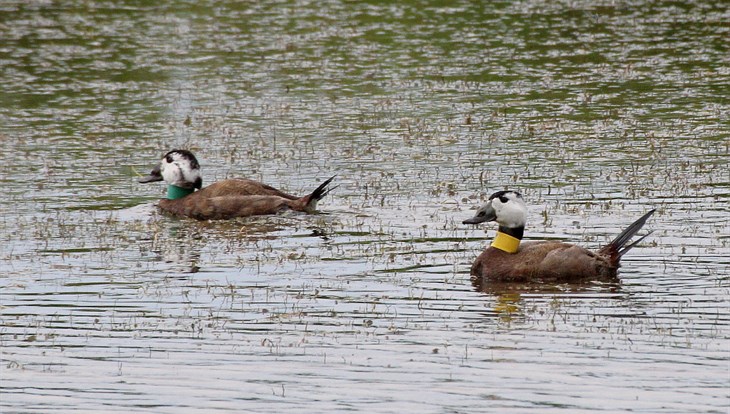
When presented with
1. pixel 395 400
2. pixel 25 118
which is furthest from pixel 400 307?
pixel 25 118

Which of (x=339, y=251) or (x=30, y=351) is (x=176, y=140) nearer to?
(x=339, y=251)

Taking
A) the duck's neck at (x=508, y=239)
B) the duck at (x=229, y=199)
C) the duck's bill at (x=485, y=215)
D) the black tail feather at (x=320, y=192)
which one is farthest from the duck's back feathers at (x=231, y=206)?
the duck's neck at (x=508, y=239)

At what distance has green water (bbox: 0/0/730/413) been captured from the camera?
34.2 feet

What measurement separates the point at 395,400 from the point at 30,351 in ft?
10.8

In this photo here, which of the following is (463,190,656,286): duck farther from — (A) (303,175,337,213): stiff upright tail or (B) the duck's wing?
(B) the duck's wing

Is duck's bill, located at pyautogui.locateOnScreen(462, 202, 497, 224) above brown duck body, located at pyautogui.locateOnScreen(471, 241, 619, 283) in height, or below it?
above

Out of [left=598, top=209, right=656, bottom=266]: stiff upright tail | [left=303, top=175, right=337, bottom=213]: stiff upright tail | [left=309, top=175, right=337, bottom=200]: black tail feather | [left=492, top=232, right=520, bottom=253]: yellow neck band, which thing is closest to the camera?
[left=598, top=209, right=656, bottom=266]: stiff upright tail

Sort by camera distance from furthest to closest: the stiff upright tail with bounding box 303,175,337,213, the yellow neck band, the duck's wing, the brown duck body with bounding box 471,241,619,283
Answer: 1. the duck's wing
2. the stiff upright tail with bounding box 303,175,337,213
3. the yellow neck band
4. the brown duck body with bounding box 471,241,619,283

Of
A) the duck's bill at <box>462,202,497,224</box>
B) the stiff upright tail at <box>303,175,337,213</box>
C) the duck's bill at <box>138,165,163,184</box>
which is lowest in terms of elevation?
the duck's bill at <box>462,202,497,224</box>

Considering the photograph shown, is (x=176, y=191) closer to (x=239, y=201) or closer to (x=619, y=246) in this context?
(x=239, y=201)

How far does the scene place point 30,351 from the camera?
11.3 meters

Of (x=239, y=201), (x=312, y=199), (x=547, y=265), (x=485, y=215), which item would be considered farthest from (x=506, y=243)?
(x=239, y=201)

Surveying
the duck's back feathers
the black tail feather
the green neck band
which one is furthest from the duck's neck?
the green neck band

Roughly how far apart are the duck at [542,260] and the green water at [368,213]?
0.25 metres
